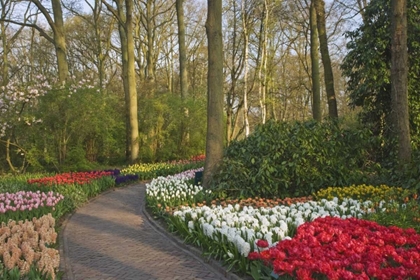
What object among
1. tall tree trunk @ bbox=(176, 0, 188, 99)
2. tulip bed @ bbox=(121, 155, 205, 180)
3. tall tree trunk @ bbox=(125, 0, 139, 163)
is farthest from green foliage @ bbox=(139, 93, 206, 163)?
tulip bed @ bbox=(121, 155, 205, 180)

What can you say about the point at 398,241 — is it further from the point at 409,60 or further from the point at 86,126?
the point at 86,126

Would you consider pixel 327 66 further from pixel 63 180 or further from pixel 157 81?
pixel 157 81

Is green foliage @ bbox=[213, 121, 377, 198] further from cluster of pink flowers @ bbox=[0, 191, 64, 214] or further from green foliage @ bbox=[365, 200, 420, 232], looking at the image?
cluster of pink flowers @ bbox=[0, 191, 64, 214]

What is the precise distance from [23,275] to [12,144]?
12996 millimetres

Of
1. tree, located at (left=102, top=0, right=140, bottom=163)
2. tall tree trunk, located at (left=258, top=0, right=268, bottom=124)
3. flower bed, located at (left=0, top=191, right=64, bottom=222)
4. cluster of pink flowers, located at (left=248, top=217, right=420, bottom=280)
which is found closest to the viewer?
cluster of pink flowers, located at (left=248, top=217, right=420, bottom=280)

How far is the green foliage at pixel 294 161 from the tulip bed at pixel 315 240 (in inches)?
65.8

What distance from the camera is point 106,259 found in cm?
643

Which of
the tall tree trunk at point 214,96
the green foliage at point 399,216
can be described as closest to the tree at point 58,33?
the tall tree trunk at point 214,96

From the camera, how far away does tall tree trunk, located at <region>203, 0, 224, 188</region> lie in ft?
36.2

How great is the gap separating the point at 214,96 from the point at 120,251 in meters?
5.42

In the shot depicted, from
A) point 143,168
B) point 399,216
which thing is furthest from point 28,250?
point 143,168

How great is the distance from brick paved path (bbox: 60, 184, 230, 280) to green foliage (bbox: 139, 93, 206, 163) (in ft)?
37.1

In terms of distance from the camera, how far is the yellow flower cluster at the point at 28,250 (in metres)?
5.19

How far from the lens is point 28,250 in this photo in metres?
5.55
